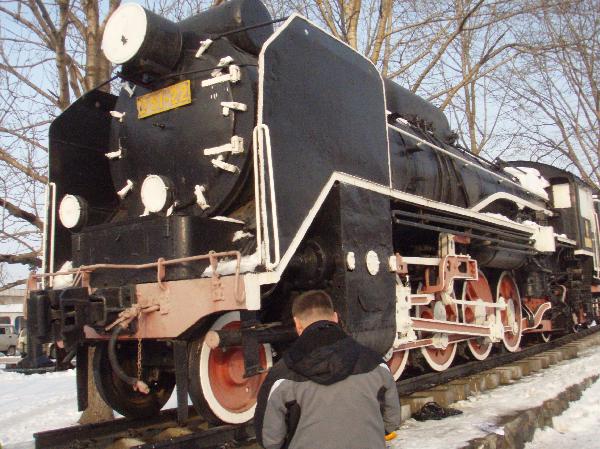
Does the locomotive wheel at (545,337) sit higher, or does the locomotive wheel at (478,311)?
the locomotive wheel at (478,311)

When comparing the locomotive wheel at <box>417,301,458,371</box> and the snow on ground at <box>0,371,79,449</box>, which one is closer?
the locomotive wheel at <box>417,301,458,371</box>

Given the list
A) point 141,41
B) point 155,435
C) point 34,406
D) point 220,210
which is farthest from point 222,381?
point 34,406

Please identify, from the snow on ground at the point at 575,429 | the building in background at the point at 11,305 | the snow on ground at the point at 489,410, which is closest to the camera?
the snow on ground at the point at 489,410

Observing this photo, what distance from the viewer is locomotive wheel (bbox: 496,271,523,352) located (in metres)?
8.16

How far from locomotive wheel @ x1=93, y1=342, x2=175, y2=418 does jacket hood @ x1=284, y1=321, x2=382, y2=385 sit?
2773 millimetres

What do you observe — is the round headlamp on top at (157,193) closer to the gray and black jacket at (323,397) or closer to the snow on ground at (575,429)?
the gray and black jacket at (323,397)

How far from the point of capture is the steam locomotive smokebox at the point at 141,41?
4.54 metres

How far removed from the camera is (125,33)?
4.60 meters

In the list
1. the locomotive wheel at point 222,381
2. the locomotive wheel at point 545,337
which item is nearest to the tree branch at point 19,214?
the locomotive wheel at point 222,381

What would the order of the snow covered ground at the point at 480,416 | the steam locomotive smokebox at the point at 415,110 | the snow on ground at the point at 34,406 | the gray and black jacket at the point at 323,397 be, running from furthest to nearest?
the steam locomotive smokebox at the point at 415,110 → the snow on ground at the point at 34,406 → the snow covered ground at the point at 480,416 → the gray and black jacket at the point at 323,397

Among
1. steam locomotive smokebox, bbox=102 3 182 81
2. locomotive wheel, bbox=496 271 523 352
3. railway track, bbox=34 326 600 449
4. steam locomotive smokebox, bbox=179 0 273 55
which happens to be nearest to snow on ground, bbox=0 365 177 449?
railway track, bbox=34 326 600 449

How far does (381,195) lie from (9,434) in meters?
4.59

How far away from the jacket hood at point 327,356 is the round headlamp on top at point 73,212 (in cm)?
327

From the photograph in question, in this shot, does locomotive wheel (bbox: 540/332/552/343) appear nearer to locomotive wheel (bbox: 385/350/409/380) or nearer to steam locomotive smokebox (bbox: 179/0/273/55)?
locomotive wheel (bbox: 385/350/409/380)
